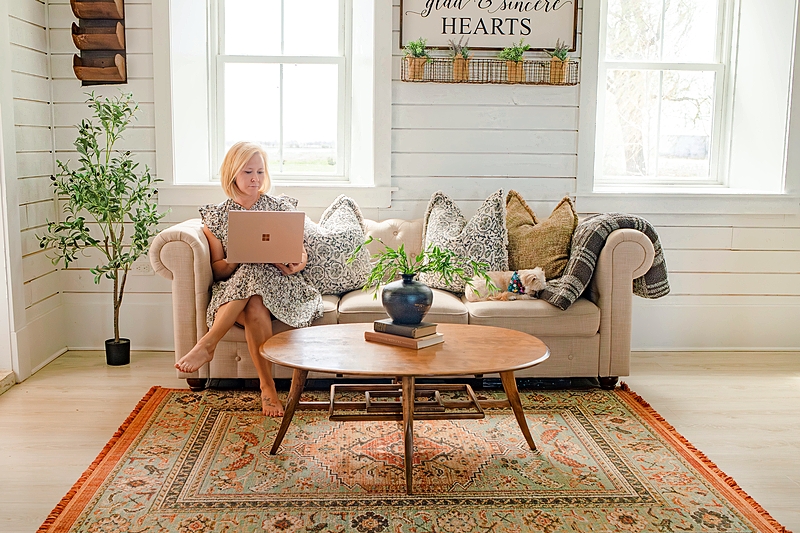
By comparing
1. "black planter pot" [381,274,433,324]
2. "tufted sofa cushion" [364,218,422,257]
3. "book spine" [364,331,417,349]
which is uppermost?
"tufted sofa cushion" [364,218,422,257]

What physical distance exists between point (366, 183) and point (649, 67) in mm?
1786

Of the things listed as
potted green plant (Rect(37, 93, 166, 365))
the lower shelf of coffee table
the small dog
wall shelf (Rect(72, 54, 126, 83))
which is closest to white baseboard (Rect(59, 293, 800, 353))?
the small dog

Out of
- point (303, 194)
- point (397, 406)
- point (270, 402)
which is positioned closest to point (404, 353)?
point (397, 406)

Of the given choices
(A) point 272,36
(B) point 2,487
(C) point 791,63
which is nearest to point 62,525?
(B) point 2,487

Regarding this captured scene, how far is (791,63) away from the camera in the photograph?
433 cm

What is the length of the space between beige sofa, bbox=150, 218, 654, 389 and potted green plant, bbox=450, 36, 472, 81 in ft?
4.12

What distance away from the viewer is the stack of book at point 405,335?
277cm

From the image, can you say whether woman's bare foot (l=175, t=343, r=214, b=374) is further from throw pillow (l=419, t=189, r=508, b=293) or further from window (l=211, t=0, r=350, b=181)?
window (l=211, t=0, r=350, b=181)

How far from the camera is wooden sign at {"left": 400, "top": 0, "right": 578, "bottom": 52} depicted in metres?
4.23

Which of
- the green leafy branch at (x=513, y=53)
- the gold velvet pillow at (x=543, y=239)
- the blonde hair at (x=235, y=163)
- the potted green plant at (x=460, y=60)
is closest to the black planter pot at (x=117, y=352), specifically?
the blonde hair at (x=235, y=163)

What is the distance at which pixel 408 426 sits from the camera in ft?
8.46

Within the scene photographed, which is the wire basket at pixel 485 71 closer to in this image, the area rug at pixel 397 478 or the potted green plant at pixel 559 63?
the potted green plant at pixel 559 63

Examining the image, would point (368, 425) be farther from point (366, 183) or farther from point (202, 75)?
point (202, 75)

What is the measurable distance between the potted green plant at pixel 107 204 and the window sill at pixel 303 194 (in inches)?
4.7
